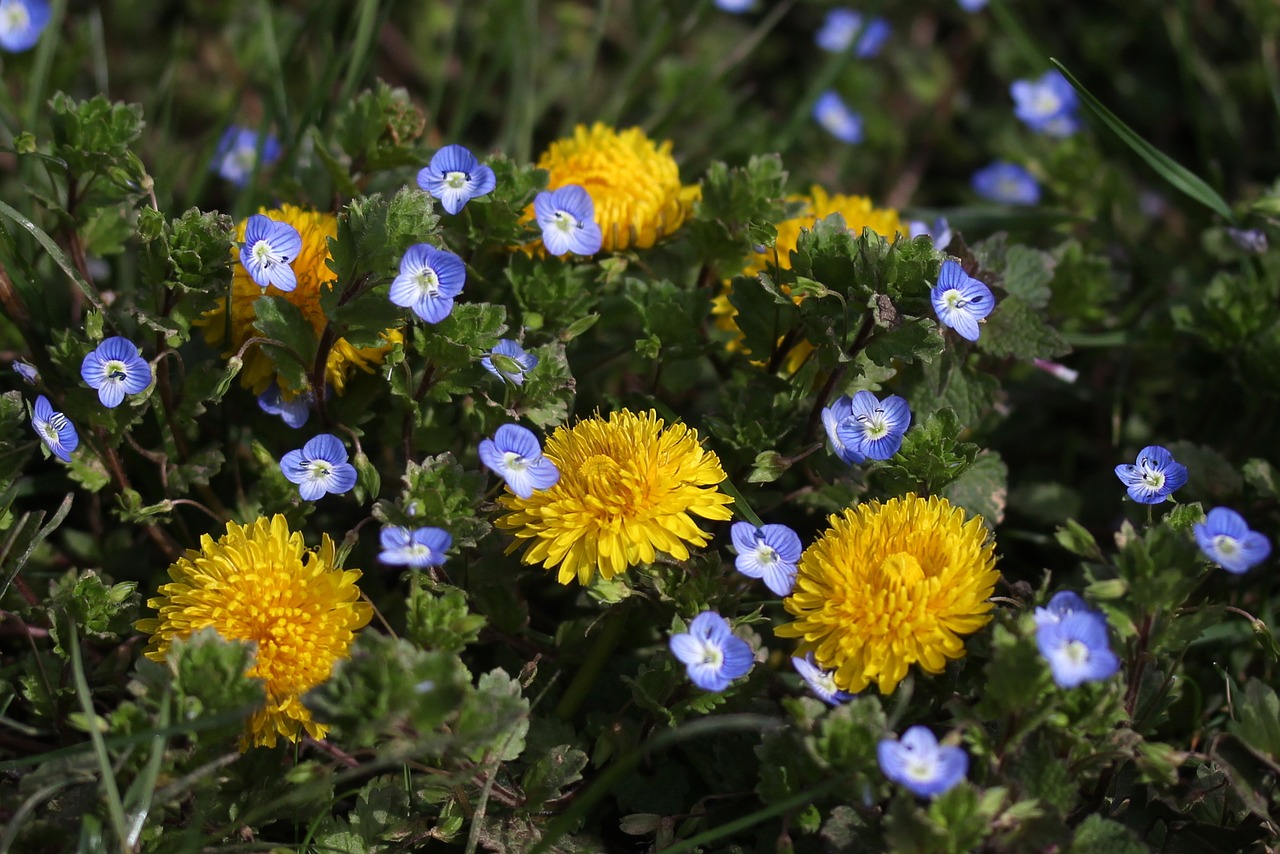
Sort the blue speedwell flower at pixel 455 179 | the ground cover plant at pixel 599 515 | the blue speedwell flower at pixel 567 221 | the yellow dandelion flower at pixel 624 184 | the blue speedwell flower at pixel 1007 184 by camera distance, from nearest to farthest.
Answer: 1. the ground cover plant at pixel 599 515
2. the blue speedwell flower at pixel 455 179
3. the blue speedwell flower at pixel 567 221
4. the yellow dandelion flower at pixel 624 184
5. the blue speedwell flower at pixel 1007 184

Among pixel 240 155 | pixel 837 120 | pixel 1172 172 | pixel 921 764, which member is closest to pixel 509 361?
pixel 921 764

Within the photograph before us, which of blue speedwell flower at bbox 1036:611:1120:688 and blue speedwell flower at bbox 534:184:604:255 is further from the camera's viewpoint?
blue speedwell flower at bbox 534:184:604:255

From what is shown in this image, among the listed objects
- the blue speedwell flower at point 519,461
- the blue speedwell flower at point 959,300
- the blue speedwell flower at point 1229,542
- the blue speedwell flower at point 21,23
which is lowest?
the blue speedwell flower at point 21,23

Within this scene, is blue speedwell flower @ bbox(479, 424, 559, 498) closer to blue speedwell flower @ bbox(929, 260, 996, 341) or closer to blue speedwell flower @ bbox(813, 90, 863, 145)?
blue speedwell flower @ bbox(929, 260, 996, 341)

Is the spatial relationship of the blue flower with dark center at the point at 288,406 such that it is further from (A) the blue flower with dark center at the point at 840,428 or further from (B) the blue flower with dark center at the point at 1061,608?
(B) the blue flower with dark center at the point at 1061,608

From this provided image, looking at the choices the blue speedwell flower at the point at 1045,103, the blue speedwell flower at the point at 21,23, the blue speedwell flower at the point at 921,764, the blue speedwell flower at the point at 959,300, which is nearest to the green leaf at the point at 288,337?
the blue speedwell flower at the point at 959,300

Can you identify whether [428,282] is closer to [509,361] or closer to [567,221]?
[509,361]

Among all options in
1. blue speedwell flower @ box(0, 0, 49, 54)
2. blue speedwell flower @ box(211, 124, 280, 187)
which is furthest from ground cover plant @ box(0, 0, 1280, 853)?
blue speedwell flower @ box(0, 0, 49, 54)
